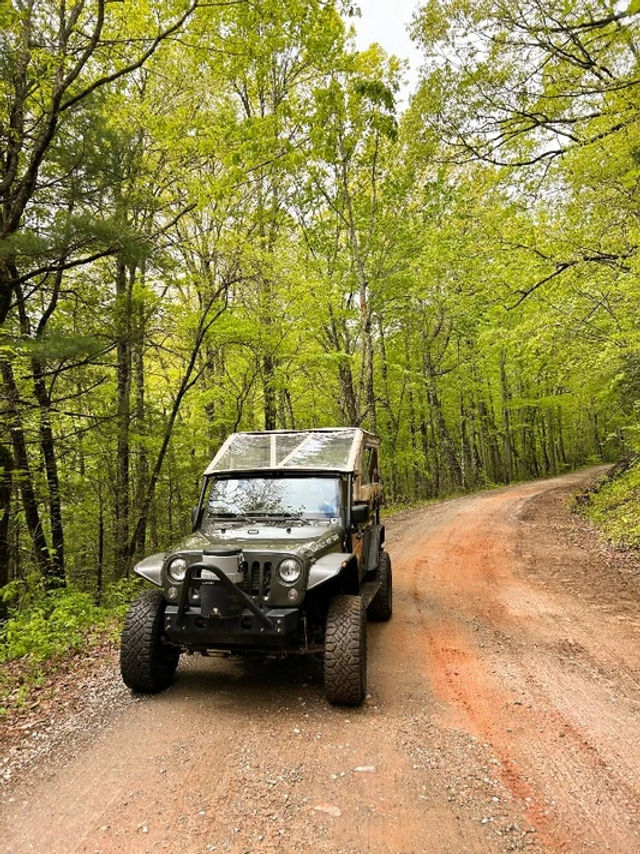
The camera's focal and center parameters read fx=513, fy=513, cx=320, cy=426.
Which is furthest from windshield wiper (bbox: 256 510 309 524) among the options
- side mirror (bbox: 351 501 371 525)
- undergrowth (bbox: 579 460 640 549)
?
undergrowth (bbox: 579 460 640 549)

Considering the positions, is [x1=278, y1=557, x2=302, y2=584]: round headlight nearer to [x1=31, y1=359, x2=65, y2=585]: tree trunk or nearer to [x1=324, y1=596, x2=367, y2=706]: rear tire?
[x1=324, y1=596, x2=367, y2=706]: rear tire

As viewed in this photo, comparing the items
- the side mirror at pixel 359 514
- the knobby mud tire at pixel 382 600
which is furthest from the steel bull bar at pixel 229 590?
the knobby mud tire at pixel 382 600

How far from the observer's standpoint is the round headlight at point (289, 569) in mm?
4051

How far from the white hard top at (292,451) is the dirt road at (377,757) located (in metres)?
2.01

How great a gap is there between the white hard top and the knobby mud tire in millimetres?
1501

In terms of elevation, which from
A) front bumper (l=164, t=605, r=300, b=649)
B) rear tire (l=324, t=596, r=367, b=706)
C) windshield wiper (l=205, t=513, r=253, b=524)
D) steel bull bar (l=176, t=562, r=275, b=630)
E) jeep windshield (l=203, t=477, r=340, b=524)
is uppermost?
jeep windshield (l=203, t=477, r=340, b=524)

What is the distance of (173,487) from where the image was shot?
13.3 meters

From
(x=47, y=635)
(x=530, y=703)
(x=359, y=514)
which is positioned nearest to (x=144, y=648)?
(x=359, y=514)

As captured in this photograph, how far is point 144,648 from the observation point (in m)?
4.26

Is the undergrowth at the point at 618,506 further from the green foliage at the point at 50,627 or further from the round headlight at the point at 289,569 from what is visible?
the green foliage at the point at 50,627

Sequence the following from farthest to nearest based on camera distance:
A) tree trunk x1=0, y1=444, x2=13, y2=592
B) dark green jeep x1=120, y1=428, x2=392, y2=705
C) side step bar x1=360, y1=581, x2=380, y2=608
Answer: tree trunk x1=0, y1=444, x2=13, y2=592 → side step bar x1=360, y1=581, x2=380, y2=608 → dark green jeep x1=120, y1=428, x2=392, y2=705

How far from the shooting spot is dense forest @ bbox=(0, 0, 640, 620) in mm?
7457

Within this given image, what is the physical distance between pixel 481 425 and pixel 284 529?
29589mm

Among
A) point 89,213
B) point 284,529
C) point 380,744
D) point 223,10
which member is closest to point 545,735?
point 380,744
